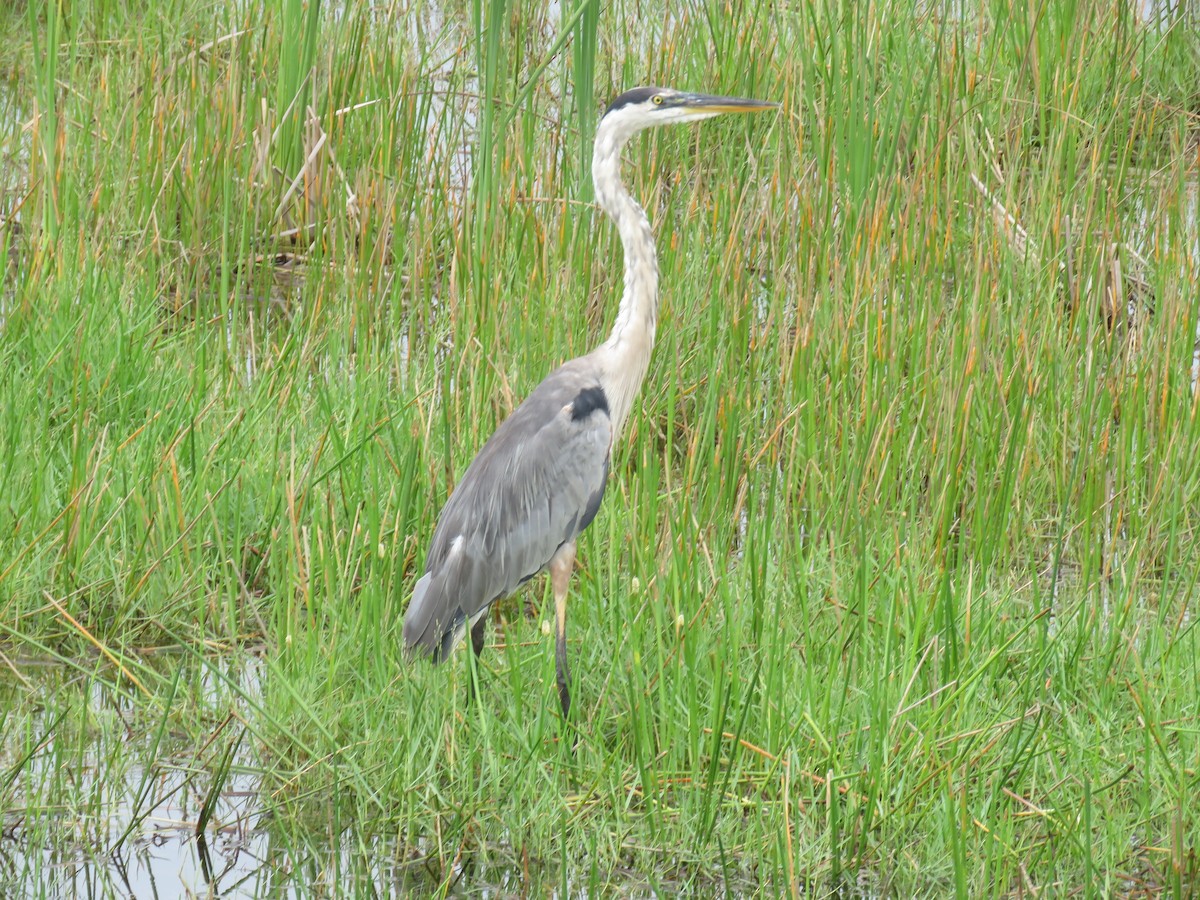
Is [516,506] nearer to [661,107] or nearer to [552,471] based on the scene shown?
[552,471]

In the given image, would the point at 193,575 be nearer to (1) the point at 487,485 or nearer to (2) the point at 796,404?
(1) the point at 487,485

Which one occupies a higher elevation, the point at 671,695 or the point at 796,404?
the point at 796,404

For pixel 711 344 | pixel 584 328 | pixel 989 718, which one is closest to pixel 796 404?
pixel 711 344

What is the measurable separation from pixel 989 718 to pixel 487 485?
127cm

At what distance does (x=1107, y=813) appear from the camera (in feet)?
9.29

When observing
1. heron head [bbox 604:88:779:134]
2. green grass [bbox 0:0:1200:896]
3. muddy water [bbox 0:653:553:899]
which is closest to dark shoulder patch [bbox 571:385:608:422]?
green grass [bbox 0:0:1200:896]

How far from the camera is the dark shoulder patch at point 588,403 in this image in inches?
145

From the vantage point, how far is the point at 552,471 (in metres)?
3.65

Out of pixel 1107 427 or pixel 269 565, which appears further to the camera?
pixel 1107 427

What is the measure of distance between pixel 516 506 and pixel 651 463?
14.3 inches

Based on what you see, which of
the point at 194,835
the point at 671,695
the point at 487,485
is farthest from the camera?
the point at 487,485

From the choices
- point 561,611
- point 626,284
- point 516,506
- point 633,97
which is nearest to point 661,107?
point 633,97

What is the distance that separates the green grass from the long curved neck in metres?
0.17

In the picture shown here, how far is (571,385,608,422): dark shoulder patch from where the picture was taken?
369 cm
